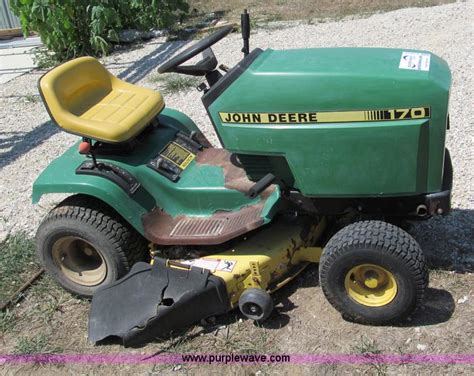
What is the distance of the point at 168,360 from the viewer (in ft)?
9.00

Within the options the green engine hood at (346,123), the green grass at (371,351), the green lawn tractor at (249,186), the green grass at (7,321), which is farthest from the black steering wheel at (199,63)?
the green grass at (7,321)

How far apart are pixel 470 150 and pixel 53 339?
3.03m

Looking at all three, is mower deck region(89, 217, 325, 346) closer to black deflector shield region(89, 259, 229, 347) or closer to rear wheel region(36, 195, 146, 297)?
black deflector shield region(89, 259, 229, 347)

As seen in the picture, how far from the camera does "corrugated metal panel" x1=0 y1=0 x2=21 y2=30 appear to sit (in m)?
9.84

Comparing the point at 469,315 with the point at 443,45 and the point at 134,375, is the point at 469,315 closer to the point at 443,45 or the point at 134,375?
the point at 134,375

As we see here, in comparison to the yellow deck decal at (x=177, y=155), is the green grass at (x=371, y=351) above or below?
below

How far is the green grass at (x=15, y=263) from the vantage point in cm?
346

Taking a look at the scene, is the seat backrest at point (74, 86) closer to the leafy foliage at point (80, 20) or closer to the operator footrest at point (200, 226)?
the operator footrest at point (200, 226)

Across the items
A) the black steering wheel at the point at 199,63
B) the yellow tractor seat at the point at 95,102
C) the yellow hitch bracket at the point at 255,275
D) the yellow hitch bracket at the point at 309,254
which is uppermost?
the black steering wheel at the point at 199,63

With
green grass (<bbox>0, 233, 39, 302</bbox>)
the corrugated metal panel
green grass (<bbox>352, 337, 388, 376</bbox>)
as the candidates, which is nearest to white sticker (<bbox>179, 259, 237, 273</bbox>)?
green grass (<bbox>352, 337, 388, 376</bbox>)

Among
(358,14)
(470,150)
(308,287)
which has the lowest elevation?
(358,14)

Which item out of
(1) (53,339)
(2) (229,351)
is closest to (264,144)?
(2) (229,351)

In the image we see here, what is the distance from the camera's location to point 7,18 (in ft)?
32.4

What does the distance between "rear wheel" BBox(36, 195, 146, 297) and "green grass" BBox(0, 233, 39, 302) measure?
0.41 metres
